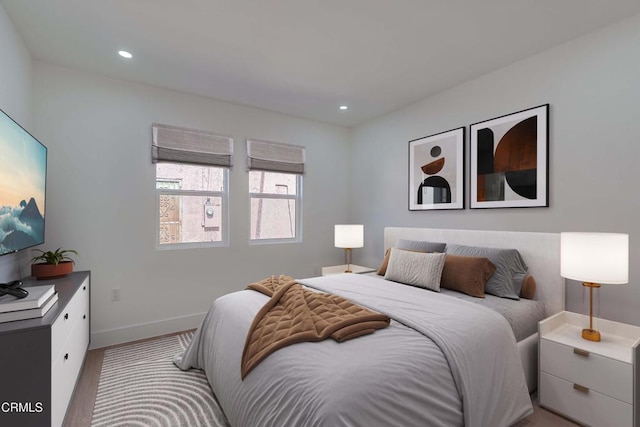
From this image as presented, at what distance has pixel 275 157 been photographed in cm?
393

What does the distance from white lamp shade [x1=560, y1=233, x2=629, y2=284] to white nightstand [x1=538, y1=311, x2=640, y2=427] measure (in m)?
0.38

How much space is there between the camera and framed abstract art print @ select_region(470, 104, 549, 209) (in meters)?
2.52

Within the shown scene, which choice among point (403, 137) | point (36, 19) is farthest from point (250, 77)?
point (403, 137)

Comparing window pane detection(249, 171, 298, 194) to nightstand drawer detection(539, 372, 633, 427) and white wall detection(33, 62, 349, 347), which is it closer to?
white wall detection(33, 62, 349, 347)

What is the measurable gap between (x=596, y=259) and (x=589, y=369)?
0.64 metres

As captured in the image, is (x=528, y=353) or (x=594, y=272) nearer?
(x=594, y=272)

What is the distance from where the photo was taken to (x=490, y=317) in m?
1.85

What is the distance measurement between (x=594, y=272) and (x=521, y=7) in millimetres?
1730

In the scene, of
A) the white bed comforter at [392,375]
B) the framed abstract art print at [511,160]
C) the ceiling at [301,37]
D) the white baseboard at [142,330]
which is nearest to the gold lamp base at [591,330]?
the white bed comforter at [392,375]

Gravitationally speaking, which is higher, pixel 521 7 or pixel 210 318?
pixel 521 7

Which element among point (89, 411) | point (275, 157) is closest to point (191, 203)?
point (275, 157)

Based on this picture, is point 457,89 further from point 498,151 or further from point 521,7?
point 521,7

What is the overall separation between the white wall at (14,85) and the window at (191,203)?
1.10 meters

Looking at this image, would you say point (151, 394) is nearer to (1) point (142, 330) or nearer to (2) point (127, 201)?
(1) point (142, 330)
